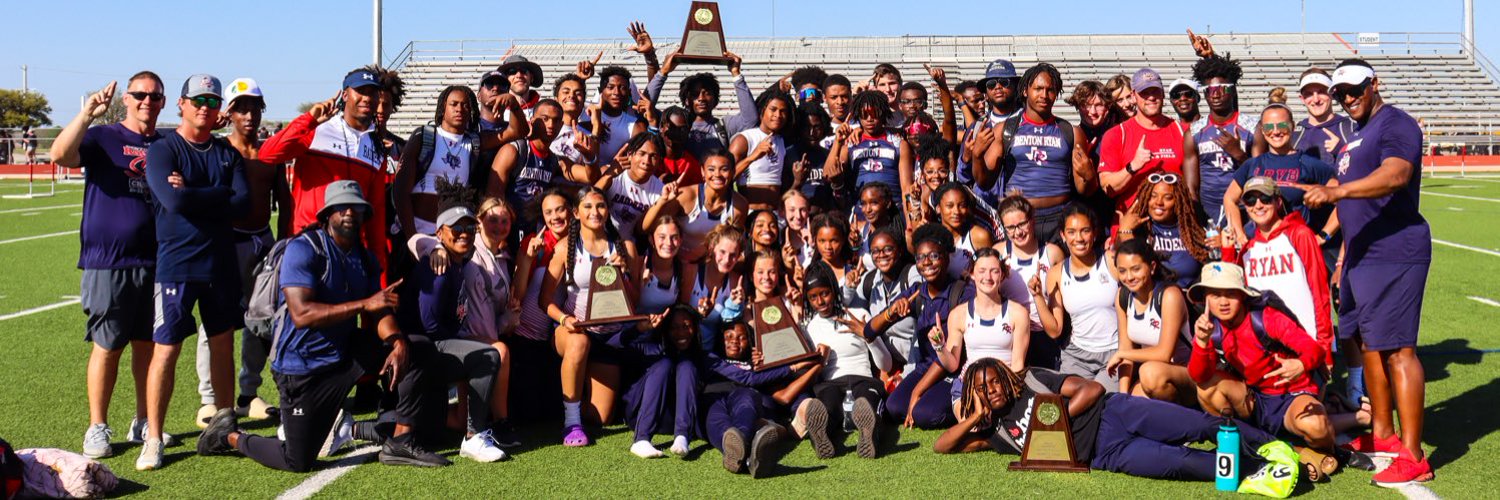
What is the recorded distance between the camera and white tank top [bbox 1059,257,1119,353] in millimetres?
6250

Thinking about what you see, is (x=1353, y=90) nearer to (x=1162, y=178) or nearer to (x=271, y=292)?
(x=1162, y=178)

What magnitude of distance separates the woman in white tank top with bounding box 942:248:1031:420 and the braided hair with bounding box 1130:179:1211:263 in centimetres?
97

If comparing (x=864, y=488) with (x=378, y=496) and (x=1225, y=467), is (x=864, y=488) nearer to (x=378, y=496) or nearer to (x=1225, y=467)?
(x=1225, y=467)

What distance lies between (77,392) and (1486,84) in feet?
157

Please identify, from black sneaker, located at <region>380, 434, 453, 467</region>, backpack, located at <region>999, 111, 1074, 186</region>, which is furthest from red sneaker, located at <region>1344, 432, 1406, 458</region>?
black sneaker, located at <region>380, 434, 453, 467</region>

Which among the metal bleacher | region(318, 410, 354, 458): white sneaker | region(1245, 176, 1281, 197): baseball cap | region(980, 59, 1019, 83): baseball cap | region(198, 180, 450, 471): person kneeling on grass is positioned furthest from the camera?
the metal bleacher

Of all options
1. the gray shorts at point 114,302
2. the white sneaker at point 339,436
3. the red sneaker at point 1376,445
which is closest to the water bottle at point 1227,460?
the red sneaker at point 1376,445

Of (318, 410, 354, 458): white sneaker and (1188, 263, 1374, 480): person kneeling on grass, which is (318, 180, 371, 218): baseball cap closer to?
(318, 410, 354, 458): white sneaker

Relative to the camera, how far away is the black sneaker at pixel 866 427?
223 inches

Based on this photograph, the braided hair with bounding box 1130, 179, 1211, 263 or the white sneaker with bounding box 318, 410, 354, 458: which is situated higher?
the braided hair with bounding box 1130, 179, 1211, 263

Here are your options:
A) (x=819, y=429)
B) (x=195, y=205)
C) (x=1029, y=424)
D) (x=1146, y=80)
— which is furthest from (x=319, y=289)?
(x=1146, y=80)

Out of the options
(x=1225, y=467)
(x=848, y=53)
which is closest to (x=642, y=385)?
(x=1225, y=467)

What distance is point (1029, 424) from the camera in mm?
5445

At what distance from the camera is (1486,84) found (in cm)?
4309
